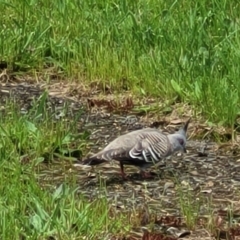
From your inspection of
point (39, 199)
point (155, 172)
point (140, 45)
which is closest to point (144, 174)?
point (155, 172)

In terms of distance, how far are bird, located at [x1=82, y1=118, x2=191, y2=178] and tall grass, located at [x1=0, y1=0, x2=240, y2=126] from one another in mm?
892

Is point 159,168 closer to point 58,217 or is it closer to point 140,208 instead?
point 140,208

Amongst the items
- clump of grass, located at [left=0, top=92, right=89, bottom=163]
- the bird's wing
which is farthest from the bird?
clump of grass, located at [left=0, top=92, right=89, bottom=163]

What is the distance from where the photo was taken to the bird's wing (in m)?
5.64

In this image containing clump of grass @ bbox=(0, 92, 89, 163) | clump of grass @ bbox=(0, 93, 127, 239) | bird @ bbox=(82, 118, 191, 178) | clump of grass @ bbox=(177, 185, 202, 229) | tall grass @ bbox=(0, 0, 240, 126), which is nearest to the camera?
clump of grass @ bbox=(0, 93, 127, 239)

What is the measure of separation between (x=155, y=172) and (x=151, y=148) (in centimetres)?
32

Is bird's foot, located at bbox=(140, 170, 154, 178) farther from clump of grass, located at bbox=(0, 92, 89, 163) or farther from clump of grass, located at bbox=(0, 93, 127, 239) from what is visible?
clump of grass, located at bbox=(0, 92, 89, 163)

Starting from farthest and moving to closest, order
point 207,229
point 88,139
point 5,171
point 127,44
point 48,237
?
point 127,44 < point 88,139 < point 5,171 < point 207,229 < point 48,237

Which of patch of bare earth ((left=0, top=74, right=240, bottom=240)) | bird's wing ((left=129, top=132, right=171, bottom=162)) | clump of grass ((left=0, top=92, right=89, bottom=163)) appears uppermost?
bird's wing ((left=129, top=132, right=171, bottom=162))

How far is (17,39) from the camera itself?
8.09 metres

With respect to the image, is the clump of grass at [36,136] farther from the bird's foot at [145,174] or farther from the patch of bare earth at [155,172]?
the bird's foot at [145,174]

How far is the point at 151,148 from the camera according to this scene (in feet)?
18.8

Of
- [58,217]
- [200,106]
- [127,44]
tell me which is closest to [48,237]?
[58,217]

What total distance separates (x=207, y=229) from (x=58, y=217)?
0.78 meters
